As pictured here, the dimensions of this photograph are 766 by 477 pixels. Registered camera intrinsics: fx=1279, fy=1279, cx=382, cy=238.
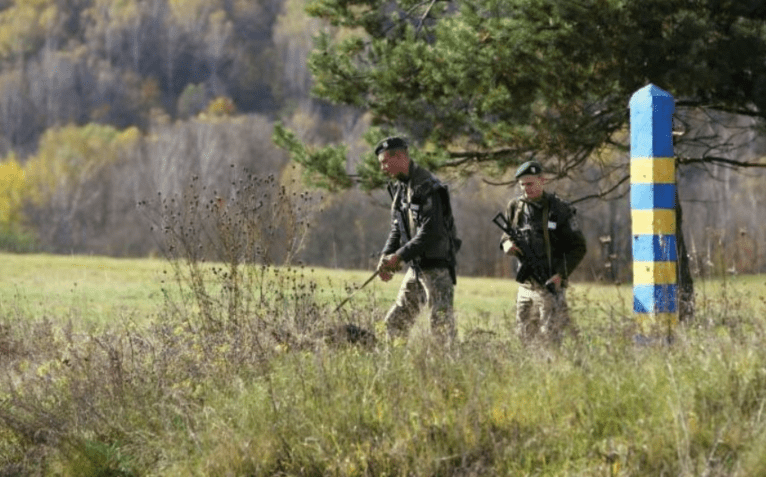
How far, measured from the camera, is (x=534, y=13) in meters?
14.6

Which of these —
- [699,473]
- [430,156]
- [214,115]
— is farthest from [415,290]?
[214,115]

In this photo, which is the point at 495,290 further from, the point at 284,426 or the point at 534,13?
the point at 284,426

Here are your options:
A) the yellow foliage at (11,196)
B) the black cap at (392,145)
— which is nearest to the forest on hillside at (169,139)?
the yellow foliage at (11,196)

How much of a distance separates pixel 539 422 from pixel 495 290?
23621 mm

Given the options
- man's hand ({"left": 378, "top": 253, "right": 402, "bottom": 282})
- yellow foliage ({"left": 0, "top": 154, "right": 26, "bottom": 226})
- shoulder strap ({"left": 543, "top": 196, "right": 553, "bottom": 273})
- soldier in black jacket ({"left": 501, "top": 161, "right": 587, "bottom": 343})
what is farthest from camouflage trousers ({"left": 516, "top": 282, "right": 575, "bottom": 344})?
yellow foliage ({"left": 0, "top": 154, "right": 26, "bottom": 226})

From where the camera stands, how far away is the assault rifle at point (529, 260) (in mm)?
9375

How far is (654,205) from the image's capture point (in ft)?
26.7

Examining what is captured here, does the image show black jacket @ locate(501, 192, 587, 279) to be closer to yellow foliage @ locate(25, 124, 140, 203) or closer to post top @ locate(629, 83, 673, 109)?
post top @ locate(629, 83, 673, 109)

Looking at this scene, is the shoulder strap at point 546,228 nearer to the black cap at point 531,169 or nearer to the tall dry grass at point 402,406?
the black cap at point 531,169

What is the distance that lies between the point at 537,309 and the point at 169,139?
11060 centimetres

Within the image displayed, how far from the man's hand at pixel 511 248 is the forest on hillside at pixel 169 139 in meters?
8.02

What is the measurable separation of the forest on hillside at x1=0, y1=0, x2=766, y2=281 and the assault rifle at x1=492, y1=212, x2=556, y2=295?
796 cm

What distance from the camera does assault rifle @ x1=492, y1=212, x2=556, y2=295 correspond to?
9.38 meters

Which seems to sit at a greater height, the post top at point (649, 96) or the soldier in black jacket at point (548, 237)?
the post top at point (649, 96)
